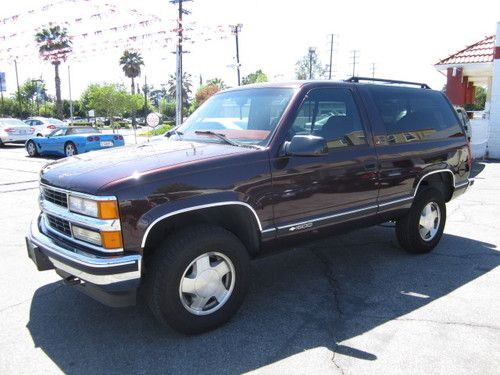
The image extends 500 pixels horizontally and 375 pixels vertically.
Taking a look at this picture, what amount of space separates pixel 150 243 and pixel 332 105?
2.12 metres

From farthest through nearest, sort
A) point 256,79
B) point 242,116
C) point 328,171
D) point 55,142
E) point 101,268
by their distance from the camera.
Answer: point 256,79 < point 55,142 < point 242,116 < point 328,171 < point 101,268

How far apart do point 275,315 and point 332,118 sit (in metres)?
1.84

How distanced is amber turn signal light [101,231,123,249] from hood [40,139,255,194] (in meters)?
0.30

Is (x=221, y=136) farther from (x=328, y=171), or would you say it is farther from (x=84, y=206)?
(x=84, y=206)

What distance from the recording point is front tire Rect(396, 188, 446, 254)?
199 inches

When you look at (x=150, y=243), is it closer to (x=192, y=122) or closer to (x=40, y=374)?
(x=40, y=374)

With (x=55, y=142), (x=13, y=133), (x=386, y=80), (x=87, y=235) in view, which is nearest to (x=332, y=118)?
(x=386, y=80)

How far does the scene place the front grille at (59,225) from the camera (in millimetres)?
3352

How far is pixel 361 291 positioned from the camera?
14.0ft

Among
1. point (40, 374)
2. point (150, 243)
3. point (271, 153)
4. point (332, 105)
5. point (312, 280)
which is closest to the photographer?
point (40, 374)

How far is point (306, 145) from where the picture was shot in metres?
3.52

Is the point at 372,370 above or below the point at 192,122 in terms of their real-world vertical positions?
below

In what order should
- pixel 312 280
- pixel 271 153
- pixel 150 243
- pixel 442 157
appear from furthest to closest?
pixel 442 157 → pixel 312 280 → pixel 271 153 → pixel 150 243

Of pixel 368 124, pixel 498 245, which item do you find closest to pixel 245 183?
pixel 368 124
